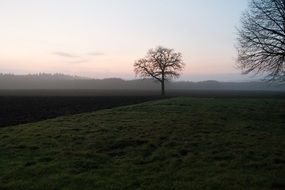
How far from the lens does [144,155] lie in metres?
14.4

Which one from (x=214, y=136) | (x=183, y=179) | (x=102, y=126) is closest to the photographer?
(x=183, y=179)

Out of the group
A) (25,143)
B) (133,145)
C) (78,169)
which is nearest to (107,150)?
(133,145)

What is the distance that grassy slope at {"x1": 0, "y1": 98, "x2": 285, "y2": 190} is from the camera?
35.6 ft

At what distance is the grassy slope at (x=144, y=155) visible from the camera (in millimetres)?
10844

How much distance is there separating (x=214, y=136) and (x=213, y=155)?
4.30 m

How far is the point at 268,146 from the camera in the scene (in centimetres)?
Answer: 1575

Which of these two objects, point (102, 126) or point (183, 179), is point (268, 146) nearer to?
point (183, 179)

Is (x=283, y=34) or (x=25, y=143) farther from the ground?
(x=283, y=34)

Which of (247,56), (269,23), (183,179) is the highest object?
(269,23)

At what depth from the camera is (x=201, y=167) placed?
1234cm

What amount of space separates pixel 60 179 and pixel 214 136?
9.19 metres

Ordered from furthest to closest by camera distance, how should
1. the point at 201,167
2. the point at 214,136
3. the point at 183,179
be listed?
1. the point at 214,136
2. the point at 201,167
3. the point at 183,179

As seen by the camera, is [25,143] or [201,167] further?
[25,143]

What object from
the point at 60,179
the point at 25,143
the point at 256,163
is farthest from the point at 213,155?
the point at 25,143
